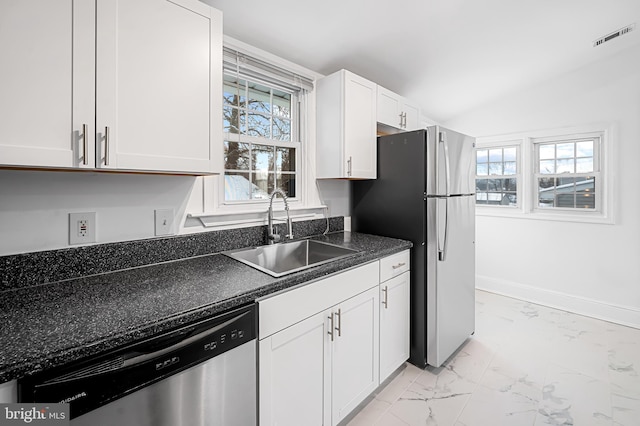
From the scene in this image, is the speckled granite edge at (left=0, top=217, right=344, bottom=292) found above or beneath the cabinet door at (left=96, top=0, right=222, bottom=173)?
beneath

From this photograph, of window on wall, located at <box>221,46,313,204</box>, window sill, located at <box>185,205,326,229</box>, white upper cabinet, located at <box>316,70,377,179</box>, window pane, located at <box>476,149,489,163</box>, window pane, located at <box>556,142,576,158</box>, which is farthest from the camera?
window pane, located at <box>476,149,489,163</box>

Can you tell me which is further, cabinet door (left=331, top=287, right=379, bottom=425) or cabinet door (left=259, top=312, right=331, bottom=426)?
cabinet door (left=331, top=287, right=379, bottom=425)

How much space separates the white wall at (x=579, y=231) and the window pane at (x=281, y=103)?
2.79 meters

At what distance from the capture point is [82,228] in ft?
4.26

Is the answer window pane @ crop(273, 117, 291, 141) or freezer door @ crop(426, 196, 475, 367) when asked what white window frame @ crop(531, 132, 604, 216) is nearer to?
freezer door @ crop(426, 196, 475, 367)

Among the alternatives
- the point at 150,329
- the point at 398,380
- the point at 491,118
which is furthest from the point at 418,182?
the point at 491,118

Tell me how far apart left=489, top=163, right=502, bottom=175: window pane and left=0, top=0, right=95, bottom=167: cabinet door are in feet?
13.6

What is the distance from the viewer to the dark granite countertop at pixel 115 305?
0.74 metres

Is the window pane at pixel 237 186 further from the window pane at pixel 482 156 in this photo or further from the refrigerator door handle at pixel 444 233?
the window pane at pixel 482 156

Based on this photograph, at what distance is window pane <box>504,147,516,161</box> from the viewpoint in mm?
3620

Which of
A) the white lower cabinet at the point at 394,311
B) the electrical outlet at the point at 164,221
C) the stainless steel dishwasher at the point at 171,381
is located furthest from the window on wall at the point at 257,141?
the stainless steel dishwasher at the point at 171,381

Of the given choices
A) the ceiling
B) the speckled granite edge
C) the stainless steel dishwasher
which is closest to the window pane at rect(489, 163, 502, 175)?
the ceiling

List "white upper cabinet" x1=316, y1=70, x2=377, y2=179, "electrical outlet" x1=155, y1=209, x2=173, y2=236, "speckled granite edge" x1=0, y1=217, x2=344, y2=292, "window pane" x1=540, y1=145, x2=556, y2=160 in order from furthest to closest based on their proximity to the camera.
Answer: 1. "window pane" x1=540, y1=145, x2=556, y2=160
2. "white upper cabinet" x1=316, y1=70, x2=377, y2=179
3. "electrical outlet" x1=155, y1=209, x2=173, y2=236
4. "speckled granite edge" x1=0, y1=217, x2=344, y2=292

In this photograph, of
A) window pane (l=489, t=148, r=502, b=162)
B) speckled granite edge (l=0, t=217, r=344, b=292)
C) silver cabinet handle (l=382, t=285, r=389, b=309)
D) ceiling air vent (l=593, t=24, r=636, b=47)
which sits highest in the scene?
ceiling air vent (l=593, t=24, r=636, b=47)
